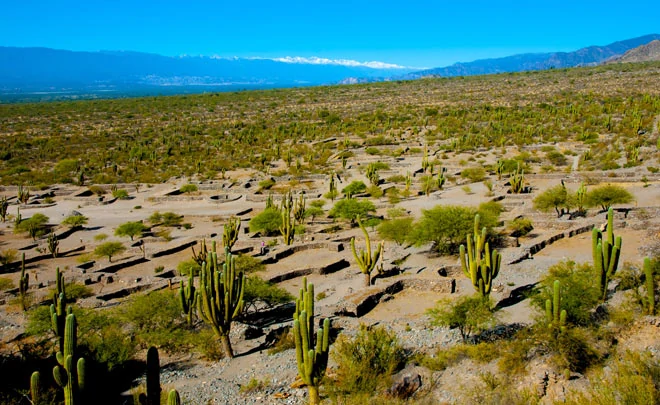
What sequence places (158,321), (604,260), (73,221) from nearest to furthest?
(604,260) < (158,321) < (73,221)

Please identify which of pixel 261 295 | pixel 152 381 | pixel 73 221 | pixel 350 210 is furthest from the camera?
pixel 73 221

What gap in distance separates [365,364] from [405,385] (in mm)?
963

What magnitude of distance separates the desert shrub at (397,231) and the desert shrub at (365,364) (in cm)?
1046

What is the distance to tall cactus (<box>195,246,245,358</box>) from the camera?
1343 centimetres

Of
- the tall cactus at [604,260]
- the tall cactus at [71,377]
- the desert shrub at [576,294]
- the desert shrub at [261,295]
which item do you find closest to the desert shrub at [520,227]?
the desert shrub at [576,294]

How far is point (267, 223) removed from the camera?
26.6 m

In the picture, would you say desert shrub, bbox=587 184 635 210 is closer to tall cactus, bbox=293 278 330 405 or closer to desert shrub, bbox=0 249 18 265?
tall cactus, bbox=293 278 330 405

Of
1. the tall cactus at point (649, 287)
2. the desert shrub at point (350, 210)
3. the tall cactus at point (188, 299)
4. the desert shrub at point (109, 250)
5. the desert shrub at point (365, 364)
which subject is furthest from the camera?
the desert shrub at point (350, 210)

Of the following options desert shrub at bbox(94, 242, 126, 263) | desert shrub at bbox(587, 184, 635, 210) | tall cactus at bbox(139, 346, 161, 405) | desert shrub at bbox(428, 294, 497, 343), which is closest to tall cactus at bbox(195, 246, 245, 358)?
tall cactus at bbox(139, 346, 161, 405)

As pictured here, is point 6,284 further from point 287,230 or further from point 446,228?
point 446,228

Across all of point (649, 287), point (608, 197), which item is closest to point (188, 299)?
point (649, 287)

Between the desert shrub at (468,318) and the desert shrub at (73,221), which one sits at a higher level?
the desert shrub at (468,318)

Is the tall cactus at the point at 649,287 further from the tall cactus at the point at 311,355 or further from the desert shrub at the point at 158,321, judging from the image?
the desert shrub at the point at 158,321

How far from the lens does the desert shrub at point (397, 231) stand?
23375 mm
